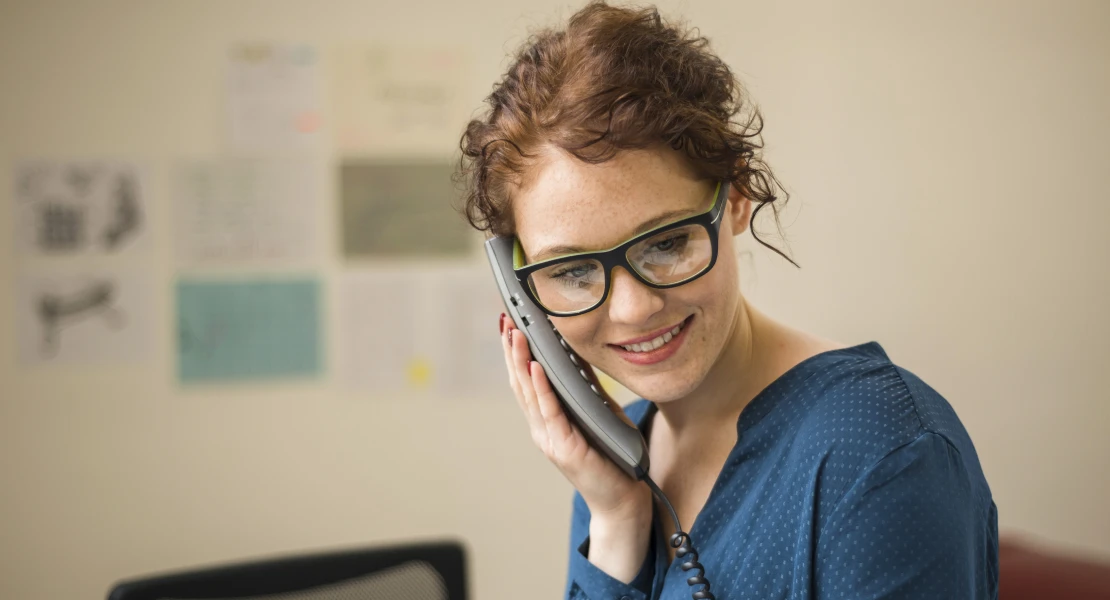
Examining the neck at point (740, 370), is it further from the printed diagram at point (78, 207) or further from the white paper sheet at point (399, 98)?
the printed diagram at point (78, 207)

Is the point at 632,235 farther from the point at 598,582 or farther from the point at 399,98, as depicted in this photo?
the point at 399,98

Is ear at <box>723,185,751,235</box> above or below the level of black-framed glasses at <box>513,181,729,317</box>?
above

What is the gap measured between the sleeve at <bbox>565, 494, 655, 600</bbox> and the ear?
0.40m

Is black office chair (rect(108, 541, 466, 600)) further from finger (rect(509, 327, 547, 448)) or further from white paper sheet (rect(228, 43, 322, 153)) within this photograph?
white paper sheet (rect(228, 43, 322, 153))

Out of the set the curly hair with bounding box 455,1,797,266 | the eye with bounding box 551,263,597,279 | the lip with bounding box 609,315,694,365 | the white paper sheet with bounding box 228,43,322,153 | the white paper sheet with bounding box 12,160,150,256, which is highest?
the white paper sheet with bounding box 228,43,322,153

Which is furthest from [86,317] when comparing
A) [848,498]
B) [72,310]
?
[848,498]

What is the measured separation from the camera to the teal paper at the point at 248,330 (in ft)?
8.32

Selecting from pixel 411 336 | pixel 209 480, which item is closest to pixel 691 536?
pixel 411 336

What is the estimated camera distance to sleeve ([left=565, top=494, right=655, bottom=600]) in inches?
41.5

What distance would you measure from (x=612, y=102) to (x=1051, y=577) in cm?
115

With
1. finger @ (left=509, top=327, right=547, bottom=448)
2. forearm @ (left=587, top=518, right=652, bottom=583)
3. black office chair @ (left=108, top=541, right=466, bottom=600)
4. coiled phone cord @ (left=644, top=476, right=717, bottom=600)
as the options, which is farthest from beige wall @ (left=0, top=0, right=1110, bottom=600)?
coiled phone cord @ (left=644, top=476, right=717, bottom=600)

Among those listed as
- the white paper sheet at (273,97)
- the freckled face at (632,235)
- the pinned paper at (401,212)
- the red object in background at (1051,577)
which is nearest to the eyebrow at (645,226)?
the freckled face at (632,235)

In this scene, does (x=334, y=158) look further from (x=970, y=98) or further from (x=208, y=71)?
(x=970, y=98)

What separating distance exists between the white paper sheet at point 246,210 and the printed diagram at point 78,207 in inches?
5.1
